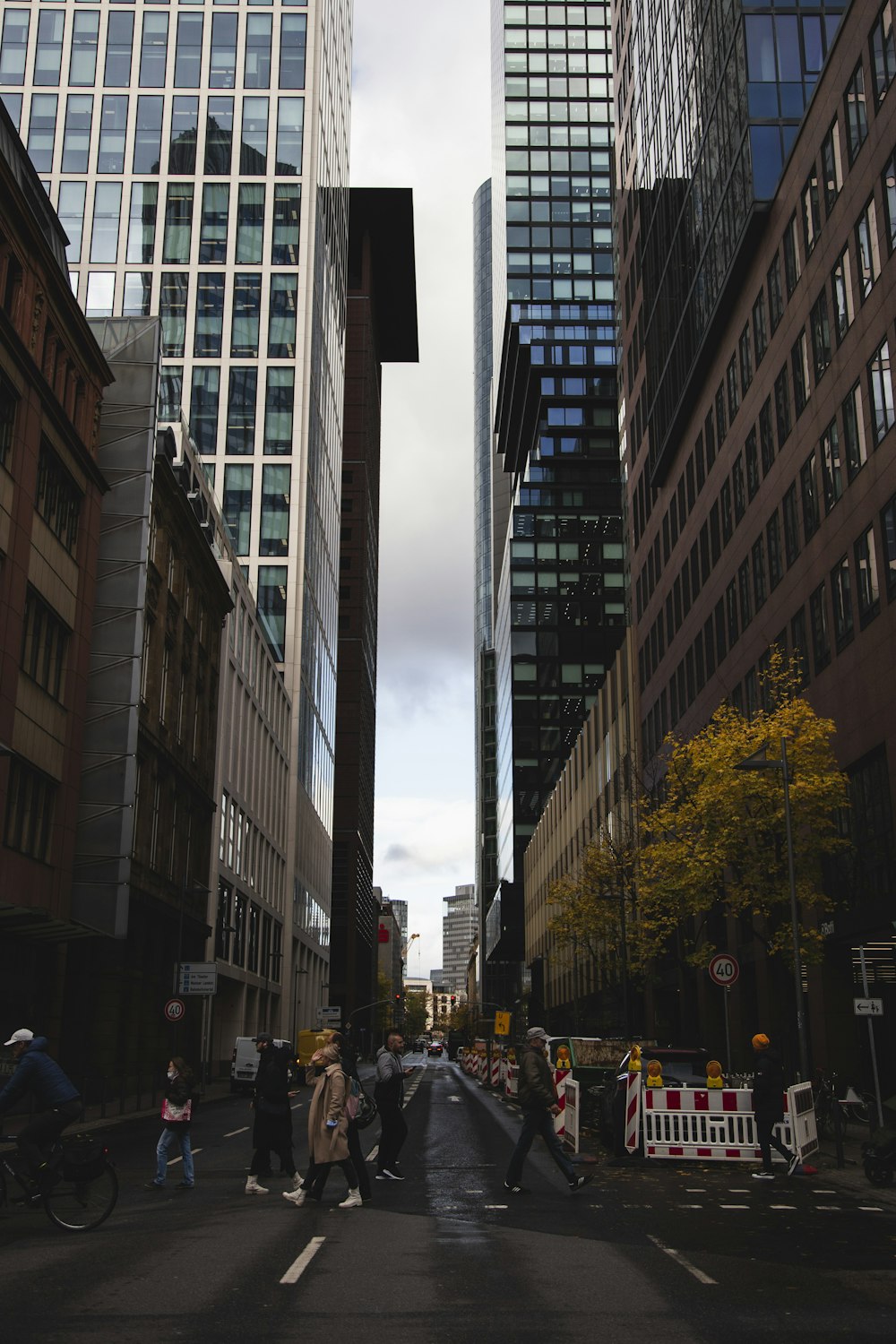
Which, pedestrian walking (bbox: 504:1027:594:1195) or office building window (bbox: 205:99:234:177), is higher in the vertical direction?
office building window (bbox: 205:99:234:177)

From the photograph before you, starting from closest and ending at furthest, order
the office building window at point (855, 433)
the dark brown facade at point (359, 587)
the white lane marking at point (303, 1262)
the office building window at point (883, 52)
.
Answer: the white lane marking at point (303, 1262)
the office building window at point (883, 52)
the office building window at point (855, 433)
the dark brown facade at point (359, 587)

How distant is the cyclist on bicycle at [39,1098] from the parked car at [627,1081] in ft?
36.2

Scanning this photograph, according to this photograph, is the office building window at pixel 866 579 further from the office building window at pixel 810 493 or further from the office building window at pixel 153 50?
the office building window at pixel 153 50

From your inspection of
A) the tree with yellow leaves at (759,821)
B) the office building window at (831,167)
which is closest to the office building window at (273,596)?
the office building window at (831,167)

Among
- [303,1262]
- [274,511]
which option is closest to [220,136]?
[274,511]

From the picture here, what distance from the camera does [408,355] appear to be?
616ft

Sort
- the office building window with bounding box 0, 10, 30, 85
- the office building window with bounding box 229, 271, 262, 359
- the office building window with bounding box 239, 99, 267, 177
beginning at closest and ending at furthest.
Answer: the office building window with bounding box 229, 271, 262, 359 < the office building window with bounding box 0, 10, 30, 85 < the office building window with bounding box 239, 99, 267, 177

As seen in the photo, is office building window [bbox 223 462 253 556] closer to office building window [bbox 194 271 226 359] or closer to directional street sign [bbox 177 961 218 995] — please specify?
office building window [bbox 194 271 226 359]

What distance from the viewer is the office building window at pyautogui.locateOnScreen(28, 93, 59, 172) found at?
307 ft

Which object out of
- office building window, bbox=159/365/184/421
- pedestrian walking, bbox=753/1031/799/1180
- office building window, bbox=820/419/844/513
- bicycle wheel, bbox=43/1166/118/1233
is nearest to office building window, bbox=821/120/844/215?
office building window, bbox=820/419/844/513

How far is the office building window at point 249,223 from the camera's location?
3723 inches

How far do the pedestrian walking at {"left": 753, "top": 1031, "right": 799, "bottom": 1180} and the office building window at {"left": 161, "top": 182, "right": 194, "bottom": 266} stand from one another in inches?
3408

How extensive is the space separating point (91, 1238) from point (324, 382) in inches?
3813

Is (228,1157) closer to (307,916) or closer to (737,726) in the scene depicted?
(737,726)
